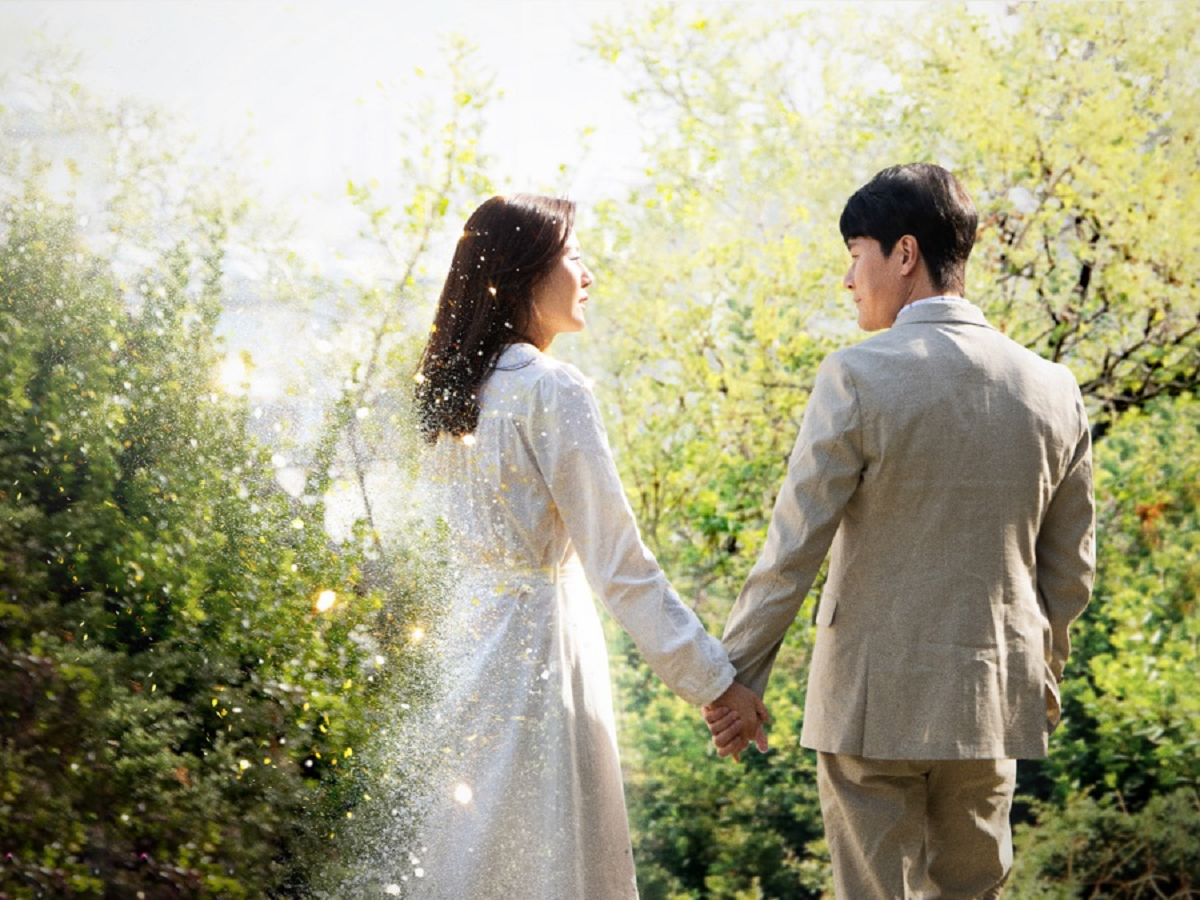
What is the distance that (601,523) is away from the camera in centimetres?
200

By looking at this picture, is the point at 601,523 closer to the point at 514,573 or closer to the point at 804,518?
the point at 514,573

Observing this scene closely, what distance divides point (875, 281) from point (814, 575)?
508 millimetres

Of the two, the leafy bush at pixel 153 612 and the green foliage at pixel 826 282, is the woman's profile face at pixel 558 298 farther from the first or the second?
the green foliage at pixel 826 282

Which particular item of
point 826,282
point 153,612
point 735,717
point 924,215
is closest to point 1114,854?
point 826,282

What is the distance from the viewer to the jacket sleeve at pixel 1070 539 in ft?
7.17

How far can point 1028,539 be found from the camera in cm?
211

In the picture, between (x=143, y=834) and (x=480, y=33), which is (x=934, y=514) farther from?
(x=480, y=33)

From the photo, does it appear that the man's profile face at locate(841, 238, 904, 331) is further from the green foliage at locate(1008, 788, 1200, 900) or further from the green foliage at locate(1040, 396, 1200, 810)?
the green foliage at locate(1008, 788, 1200, 900)

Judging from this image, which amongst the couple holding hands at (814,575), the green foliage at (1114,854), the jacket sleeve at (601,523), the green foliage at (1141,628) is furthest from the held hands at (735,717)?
the green foliage at (1141,628)

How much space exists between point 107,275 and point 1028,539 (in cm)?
171

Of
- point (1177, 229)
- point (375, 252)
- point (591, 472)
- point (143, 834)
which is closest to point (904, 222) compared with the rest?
point (591, 472)

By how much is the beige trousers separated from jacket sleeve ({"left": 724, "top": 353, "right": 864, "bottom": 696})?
229 millimetres

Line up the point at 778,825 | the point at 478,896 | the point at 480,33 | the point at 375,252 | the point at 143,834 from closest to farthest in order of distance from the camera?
the point at 478,896, the point at 143,834, the point at 375,252, the point at 480,33, the point at 778,825

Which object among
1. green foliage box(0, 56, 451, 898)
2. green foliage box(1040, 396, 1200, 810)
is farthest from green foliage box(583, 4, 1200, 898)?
green foliage box(0, 56, 451, 898)
